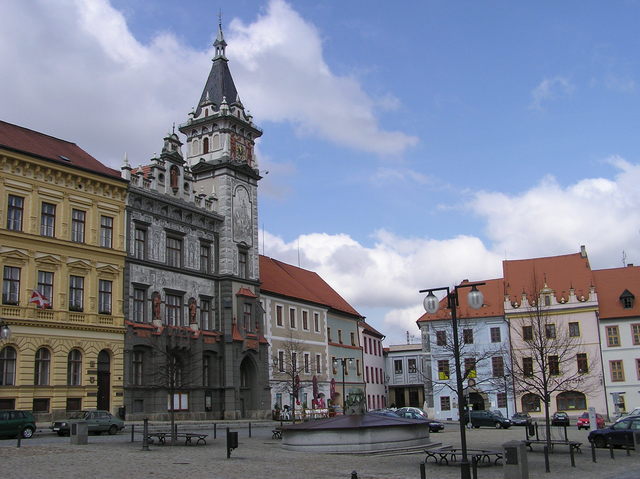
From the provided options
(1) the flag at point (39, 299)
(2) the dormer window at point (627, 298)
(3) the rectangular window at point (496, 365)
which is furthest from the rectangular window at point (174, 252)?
(2) the dormer window at point (627, 298)

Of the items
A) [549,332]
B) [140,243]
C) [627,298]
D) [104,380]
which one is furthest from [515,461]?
[627,298]

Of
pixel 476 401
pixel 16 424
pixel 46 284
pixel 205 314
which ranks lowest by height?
pixel 476 401

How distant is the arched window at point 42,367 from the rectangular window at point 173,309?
985 cm

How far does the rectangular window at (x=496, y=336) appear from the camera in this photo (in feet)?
225

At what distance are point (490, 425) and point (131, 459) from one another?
33.6 meters

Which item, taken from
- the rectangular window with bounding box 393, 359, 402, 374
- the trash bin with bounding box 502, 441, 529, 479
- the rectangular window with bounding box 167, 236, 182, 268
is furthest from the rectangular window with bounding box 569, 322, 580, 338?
the trash bin with bounding box 502, 441, 529, 479

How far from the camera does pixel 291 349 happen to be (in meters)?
61.7

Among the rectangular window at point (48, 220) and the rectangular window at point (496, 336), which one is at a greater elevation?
the rectangular window at point (48, 220)

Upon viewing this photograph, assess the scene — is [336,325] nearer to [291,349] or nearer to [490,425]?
[291,349]

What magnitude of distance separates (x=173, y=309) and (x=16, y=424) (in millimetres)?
17739

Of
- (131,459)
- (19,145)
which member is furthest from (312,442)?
(19,145)

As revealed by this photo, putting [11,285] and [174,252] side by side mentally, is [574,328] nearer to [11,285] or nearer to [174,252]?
[174,252]

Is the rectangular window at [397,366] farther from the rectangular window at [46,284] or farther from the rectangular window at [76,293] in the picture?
the rectangular window at [46,284]

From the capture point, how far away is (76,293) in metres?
42.5
